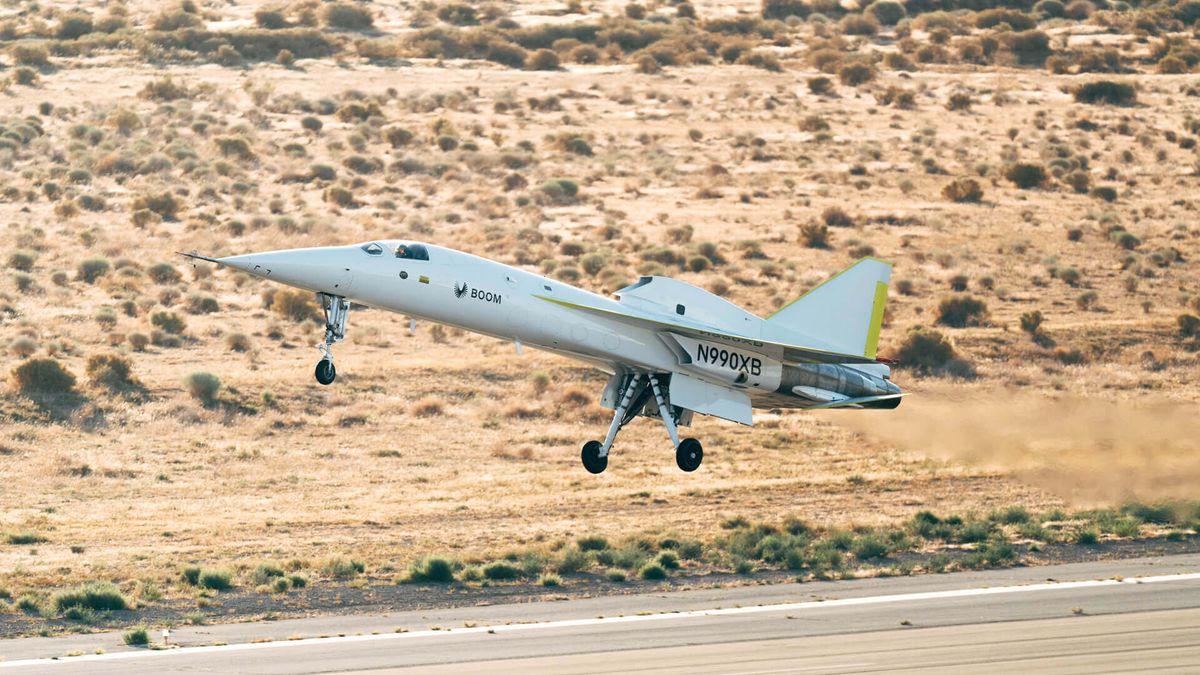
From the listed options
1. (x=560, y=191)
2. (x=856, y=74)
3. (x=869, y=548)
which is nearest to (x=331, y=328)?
(x=869, y=548)

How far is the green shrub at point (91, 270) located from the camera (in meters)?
59.2

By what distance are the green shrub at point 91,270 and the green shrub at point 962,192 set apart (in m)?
36.8

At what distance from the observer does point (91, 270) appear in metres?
59.4

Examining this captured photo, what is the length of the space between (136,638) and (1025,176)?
5720 cm

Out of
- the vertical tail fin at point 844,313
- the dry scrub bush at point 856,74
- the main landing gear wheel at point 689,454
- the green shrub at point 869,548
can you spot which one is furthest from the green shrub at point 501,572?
the dry scrub bush at point 856,74

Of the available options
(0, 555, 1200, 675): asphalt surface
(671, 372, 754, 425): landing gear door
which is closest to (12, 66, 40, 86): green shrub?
(0, 555, 1200, 675): asphalt surface

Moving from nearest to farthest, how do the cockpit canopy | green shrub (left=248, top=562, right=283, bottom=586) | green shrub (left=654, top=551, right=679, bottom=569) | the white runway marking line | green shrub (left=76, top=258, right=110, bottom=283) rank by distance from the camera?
the white runway marking line
the cockpit canopy
green shrub (left=248, top=562, right=283, bottom=586)
green shrub (left=654, top=551, right=679, bottom=569)
green shrub (left=76, top=258, right=110, bottom=283)

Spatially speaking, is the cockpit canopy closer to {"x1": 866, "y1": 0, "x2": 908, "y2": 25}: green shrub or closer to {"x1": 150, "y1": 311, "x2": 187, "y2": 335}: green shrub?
{"x1": 150, "y1": 311, "x2": 187, "y2": 335}: green shrub

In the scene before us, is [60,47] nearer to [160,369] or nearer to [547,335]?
[160,369]

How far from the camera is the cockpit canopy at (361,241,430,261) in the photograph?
29.8 meters

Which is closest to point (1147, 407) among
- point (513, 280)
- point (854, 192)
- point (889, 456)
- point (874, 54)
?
point (889, 456)

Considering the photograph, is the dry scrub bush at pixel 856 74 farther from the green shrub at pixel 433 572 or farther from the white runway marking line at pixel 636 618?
the green shrub at pixel 433 572

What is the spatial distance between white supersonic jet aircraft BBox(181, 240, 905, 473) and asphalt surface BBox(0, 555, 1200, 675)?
3442 millimetres

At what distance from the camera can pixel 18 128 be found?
3068 inches
